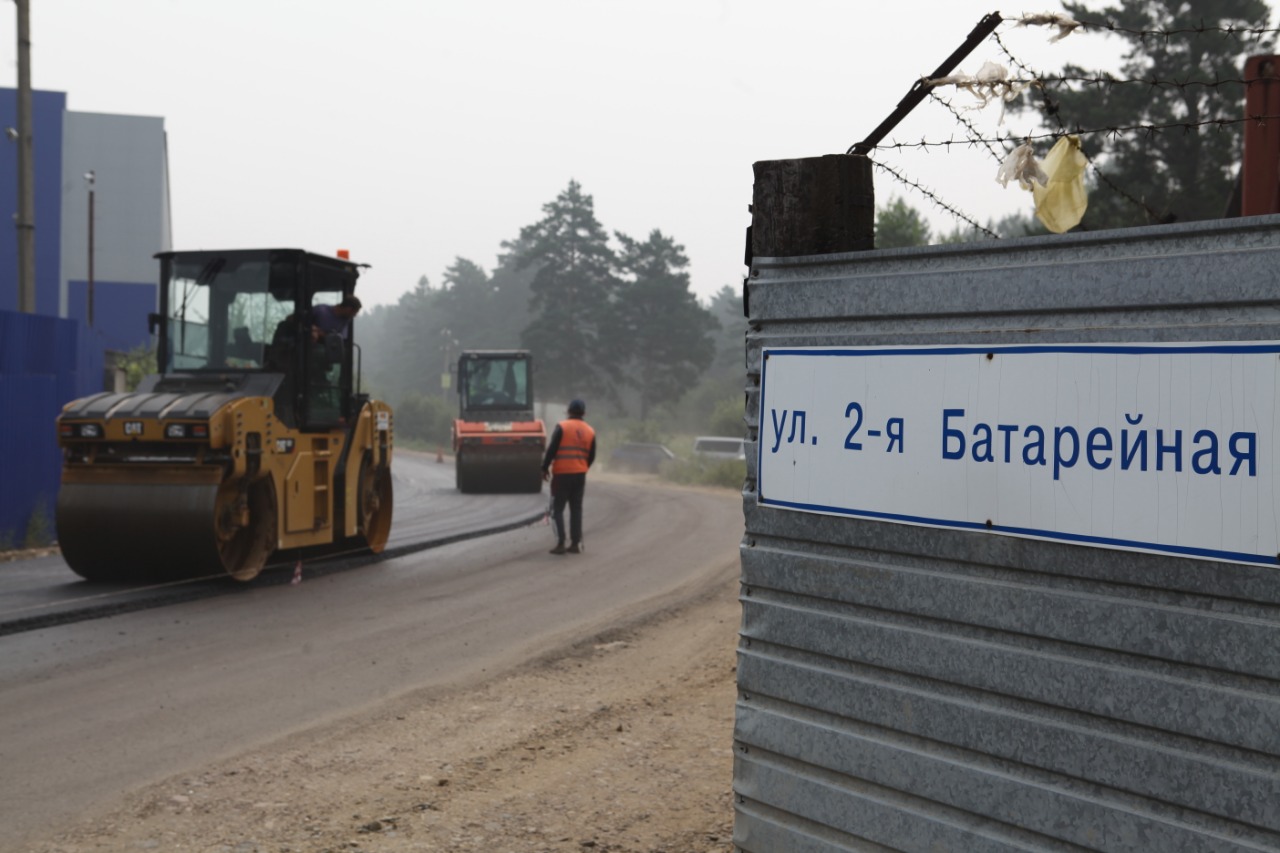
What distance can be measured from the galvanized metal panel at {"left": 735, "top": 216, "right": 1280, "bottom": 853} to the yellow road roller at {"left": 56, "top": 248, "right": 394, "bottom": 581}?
864 centimetres

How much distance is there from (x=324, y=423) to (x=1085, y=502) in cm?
1106

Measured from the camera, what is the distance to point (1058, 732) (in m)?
2.63

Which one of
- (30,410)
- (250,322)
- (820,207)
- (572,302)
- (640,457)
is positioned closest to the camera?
(820,207)

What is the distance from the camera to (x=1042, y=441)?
8.82ft

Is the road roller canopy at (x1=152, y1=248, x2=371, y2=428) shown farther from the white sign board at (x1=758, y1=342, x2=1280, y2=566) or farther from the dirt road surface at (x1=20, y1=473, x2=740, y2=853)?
the white sign board at (x1=758, y1=342, x2=1280, y2=566)

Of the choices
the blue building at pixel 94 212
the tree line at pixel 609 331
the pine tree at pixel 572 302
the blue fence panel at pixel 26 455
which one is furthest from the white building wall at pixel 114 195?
the blue fence panel at pixel 26 455

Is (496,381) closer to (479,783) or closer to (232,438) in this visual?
(232,438)

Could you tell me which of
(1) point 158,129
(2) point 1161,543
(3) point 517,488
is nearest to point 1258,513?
(2) point 1161,543

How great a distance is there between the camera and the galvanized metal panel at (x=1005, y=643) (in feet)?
7.83

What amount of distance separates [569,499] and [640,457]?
95.3 feet

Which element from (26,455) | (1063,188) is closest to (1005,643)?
(1063,188)

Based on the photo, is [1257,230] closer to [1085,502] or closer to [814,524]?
[1085,502]

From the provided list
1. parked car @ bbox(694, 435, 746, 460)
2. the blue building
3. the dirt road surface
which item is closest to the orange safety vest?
the dirt road surface

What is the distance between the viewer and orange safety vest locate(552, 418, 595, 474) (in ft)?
49.2
